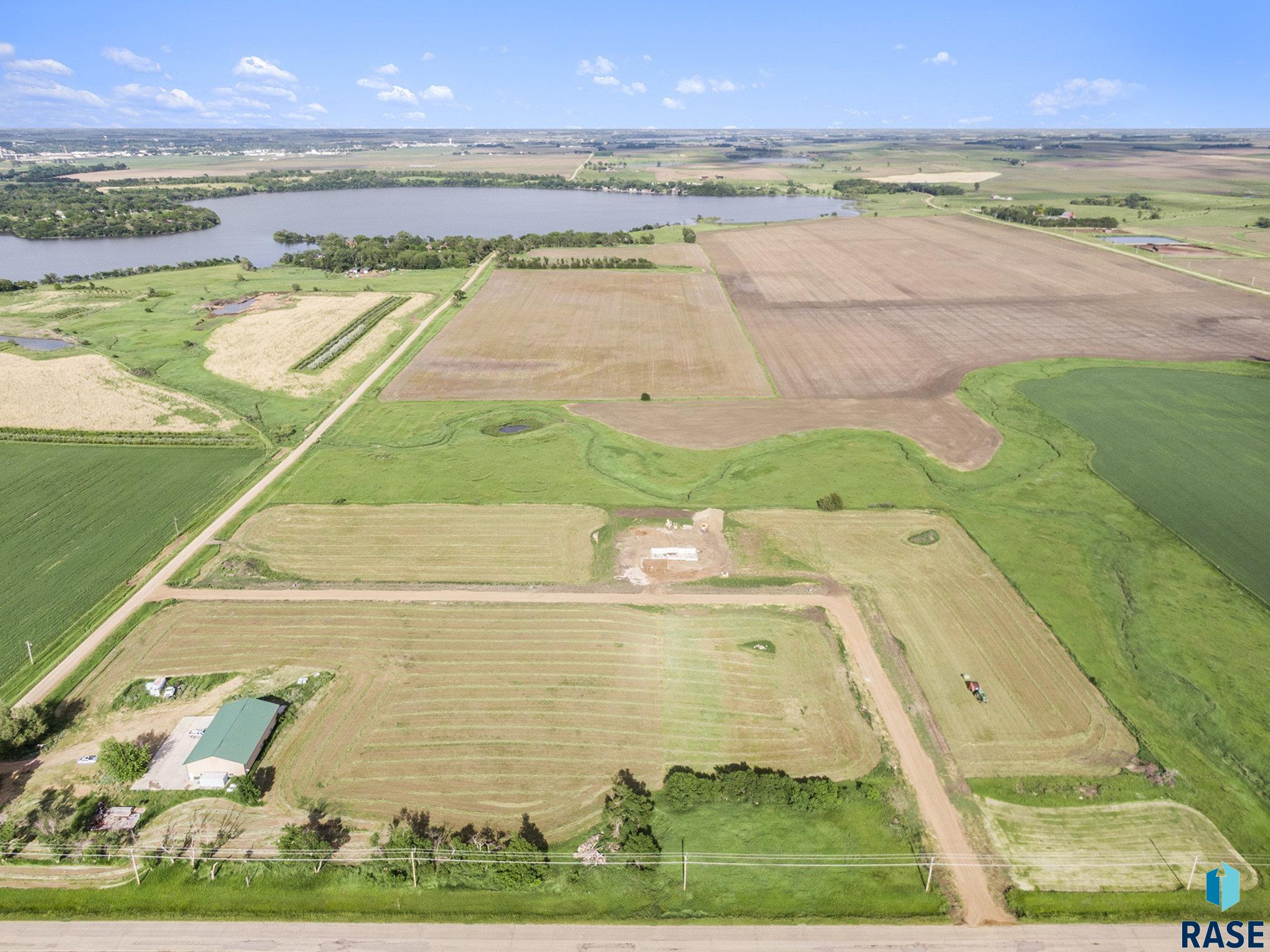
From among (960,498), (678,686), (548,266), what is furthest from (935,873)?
(548,266)

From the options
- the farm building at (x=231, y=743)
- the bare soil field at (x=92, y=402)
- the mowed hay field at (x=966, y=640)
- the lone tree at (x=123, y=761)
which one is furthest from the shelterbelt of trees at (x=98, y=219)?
the mowed hay field at (x=966, y=640)

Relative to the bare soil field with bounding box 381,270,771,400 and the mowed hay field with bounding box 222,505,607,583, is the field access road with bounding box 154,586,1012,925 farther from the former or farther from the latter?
the bare soil field with bounding box 381,270,771,400

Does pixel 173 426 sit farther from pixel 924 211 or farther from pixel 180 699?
pixel 924 211

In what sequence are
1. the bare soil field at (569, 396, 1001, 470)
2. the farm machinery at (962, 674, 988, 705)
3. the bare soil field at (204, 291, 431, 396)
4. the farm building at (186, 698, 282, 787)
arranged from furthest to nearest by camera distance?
the bare soil field at (204, 291, 431, 396) → the bare soil field at (569, 396, 1001, 470) → the farm machinery at (962, 674, 988, 705) → the farm building at (186, 698, 282, 787)

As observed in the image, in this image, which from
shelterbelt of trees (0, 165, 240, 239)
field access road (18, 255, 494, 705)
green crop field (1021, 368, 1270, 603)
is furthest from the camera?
shelterbelt of trees (0, 165, 240, 239)

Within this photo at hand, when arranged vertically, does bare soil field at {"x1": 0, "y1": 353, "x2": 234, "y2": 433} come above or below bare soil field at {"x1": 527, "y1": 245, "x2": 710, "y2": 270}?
below

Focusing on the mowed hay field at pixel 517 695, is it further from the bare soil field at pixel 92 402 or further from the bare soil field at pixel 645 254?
the bare soil field at pixel 645 254

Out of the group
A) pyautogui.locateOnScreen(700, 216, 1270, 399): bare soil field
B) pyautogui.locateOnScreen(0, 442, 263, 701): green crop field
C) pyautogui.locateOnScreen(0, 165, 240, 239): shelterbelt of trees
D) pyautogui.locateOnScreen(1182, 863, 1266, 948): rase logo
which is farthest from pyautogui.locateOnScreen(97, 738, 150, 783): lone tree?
pyautogui.locateOnScreen(0, 165, 240, 239): shelterbelt of trees

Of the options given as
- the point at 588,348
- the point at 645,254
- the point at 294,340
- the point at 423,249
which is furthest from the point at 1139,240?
the point at 294,340
